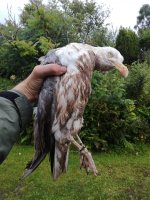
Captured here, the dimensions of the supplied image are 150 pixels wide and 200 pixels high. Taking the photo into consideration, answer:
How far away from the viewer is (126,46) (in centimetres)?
1539

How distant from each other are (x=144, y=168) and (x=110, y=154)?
33.5 inches

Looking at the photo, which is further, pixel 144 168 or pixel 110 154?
pixel 110 154

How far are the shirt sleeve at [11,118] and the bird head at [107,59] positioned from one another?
0.78 metres

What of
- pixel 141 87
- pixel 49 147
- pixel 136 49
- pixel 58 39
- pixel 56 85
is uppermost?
pixel 56 85

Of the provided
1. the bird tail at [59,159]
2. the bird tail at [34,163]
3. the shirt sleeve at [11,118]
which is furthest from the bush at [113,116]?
the shirt sleeve at [11,118]

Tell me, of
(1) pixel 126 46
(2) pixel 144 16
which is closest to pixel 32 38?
(1) pixel 126 46

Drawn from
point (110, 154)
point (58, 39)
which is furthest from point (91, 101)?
point (58, 39)

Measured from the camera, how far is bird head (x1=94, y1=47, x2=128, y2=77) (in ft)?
8.44

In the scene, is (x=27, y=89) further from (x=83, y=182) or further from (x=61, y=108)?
(x=83, y=182)

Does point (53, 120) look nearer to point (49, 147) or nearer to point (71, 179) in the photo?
point (49, 147)

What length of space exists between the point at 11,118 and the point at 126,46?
14.0 meters

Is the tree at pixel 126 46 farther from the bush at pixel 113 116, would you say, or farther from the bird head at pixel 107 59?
the bird head at pixel 107 59

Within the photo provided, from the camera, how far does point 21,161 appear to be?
693 centimetres

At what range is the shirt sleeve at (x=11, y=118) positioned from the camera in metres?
1.66
